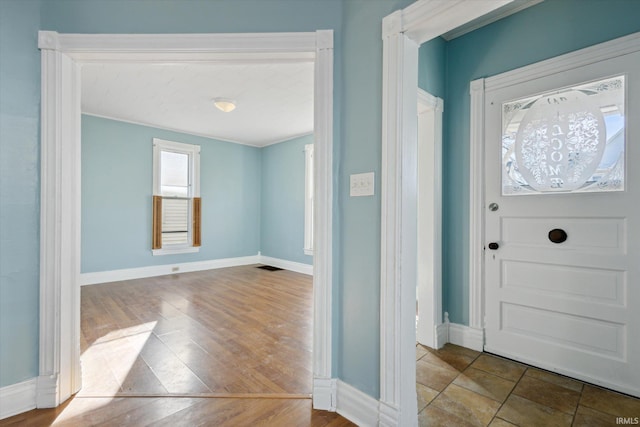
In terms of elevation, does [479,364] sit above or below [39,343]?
below

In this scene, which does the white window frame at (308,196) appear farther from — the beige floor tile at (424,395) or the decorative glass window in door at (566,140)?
the beige floor tile at (424,395)

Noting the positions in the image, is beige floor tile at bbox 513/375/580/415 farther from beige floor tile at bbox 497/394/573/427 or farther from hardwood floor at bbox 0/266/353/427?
hardwood floor at bbox 0/266/353/427

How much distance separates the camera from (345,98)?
1.72 metres

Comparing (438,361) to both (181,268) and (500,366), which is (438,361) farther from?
(181,268)

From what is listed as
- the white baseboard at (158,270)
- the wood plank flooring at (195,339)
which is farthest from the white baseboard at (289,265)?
the wood plank flooring at (195,339)

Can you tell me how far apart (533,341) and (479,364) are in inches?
16.9

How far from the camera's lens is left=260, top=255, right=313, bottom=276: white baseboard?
5.60 metres

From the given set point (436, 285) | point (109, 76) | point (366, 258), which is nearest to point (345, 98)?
point (366, 258)

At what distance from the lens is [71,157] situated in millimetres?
1821

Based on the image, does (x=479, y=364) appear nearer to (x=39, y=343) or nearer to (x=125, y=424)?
(x=125, y=424)

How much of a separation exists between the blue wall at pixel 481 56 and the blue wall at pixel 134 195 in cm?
464

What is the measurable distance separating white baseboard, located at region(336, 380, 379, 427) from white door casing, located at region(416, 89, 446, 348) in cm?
119

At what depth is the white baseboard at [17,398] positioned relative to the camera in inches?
64.7

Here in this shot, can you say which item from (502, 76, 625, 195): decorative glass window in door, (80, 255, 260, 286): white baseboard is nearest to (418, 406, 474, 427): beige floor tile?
(502, 76, 625, 195): decorative glass window in door
